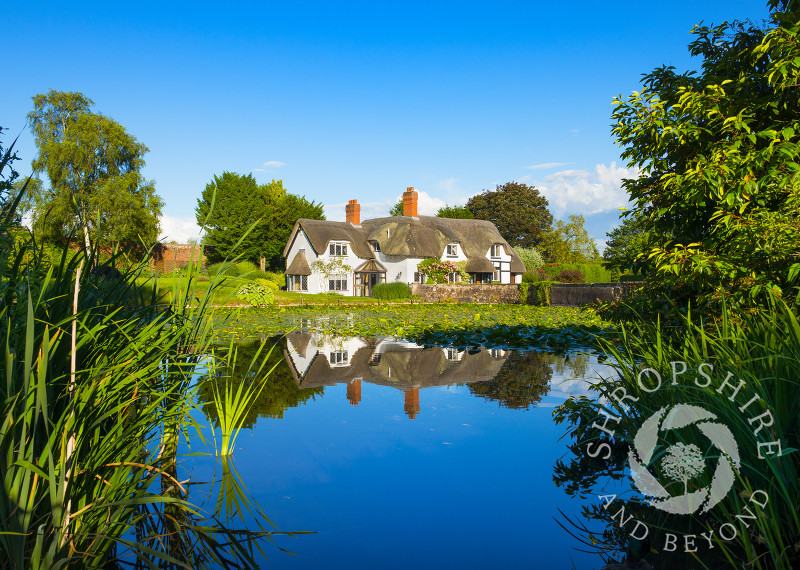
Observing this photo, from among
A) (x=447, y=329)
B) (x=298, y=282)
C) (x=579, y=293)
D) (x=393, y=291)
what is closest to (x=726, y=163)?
(x=447, y=329)

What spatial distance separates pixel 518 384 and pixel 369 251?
41.0 metres

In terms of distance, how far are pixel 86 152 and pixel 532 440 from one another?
4583 cm

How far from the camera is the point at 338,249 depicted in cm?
4903

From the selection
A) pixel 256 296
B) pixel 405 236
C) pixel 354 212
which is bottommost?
pixel 256 296

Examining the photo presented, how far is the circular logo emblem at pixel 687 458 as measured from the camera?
137 inches

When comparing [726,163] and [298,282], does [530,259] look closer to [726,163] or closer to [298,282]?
[298,282]

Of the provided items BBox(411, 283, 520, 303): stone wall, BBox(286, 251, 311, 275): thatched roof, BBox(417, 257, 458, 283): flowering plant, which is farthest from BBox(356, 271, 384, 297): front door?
BBox(411, 283, 520, 303): stone wall

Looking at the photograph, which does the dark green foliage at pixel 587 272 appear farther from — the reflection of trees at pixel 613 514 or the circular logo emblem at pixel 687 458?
the circular logo emblem at pixel 687 458

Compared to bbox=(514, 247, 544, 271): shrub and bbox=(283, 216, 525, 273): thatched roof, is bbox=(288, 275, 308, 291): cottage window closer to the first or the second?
bbox=(283, 216, 525, 273): thatched roof

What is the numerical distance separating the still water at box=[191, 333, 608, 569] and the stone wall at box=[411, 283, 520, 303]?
29.0 meters

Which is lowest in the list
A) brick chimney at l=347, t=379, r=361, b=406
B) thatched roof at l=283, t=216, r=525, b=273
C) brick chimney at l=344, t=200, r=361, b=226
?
brick chimney at l=347, t=379, r=361, b=406

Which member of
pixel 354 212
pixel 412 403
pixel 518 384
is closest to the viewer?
pixel 412 403

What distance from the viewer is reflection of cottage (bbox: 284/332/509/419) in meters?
9.91

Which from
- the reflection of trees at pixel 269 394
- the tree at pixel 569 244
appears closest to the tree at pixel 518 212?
the tree at pixel 569 244
